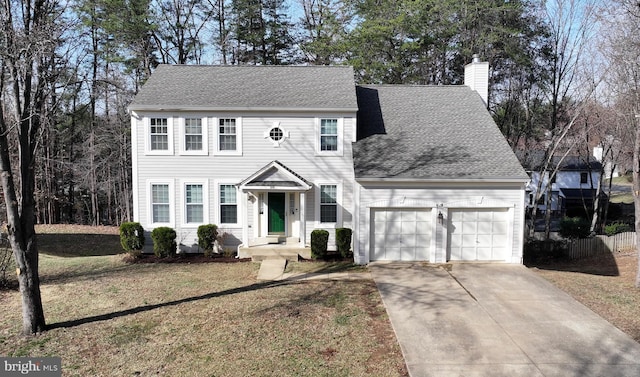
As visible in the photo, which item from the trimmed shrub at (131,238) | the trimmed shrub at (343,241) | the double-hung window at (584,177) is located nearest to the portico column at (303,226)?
the trimmed shrub at (343,241)

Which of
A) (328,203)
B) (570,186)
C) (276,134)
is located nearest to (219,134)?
(276,134)

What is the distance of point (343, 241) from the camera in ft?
47.1

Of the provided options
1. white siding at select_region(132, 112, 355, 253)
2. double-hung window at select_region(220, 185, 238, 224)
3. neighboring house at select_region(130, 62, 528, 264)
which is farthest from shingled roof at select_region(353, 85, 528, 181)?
double-hung window at select_region(220, 185, 238, 224)

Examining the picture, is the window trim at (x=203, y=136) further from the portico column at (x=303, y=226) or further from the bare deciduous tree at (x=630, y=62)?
the bare deciduous tree at (x=630, y=62)

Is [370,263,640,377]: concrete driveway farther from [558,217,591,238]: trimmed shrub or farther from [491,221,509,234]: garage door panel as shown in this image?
[558,217,591,238]: trimmed shrub

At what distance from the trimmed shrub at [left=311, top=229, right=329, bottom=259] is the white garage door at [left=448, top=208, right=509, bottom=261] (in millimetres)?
4247

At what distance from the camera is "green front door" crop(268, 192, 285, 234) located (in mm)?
15477

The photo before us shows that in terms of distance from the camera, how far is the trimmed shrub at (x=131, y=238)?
1480 centimetres

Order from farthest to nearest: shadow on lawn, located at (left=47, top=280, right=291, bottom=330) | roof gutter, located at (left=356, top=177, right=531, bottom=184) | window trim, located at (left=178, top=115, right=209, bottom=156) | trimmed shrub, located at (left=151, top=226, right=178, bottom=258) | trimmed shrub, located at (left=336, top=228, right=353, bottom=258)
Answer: window trim, located at (left=178, top=115, right=209, bottom=156) → trimmed shrub, located at (left=151, top=226, right=178, bottom=258) → trimmed shrub, located at (left=336, top=228, right=353, bottom=258) → roof gutter, located at (left=356, top=177, right=531, bottom=184) → shadow on lawn, located at (left=47, top=280, right=291, bottom=330)

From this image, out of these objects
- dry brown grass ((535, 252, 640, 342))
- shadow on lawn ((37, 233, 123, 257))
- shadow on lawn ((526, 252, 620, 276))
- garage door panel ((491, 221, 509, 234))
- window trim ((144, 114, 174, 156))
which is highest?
window trim ((144, 114, 174, 156))

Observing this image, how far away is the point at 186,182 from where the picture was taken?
50.5ft

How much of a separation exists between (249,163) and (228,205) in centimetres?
178

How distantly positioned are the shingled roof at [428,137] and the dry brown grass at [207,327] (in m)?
4.59

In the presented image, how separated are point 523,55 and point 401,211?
14978 mm
